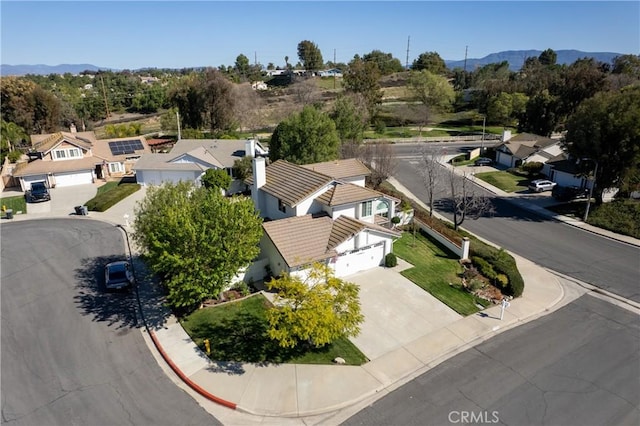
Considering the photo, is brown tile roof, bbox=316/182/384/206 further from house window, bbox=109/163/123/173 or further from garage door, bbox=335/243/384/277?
house window, bbox=109/163/123/173

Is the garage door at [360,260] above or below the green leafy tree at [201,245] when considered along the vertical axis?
below

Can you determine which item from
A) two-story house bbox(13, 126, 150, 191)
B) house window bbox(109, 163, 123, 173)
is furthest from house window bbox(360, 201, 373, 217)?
house window bbox(109, 163, 123, 173)

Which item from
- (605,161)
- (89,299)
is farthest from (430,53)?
(89,299)

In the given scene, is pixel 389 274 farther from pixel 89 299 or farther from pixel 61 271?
pixel 61 271

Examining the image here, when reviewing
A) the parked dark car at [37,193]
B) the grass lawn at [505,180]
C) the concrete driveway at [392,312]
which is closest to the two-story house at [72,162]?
the parked dark car at [37,193]

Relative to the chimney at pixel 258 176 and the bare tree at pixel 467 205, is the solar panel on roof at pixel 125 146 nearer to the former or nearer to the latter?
the chimney at pixel 258 176

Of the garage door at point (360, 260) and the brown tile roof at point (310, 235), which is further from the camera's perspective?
the garage door at point (360, 260)
